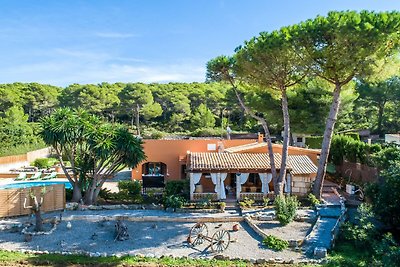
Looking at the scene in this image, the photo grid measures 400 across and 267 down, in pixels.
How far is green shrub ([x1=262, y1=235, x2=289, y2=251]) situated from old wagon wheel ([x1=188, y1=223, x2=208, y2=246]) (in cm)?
249

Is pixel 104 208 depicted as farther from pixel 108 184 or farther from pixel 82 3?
pixel 82 3

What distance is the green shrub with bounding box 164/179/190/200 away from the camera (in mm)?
21312

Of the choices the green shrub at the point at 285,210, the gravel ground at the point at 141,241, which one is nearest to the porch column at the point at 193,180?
the gravel ground at the point at 141,241

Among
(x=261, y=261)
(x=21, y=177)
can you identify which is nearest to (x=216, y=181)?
(x=261, y=261)

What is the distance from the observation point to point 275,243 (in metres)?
15.2

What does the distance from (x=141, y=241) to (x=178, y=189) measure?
19.5 feet

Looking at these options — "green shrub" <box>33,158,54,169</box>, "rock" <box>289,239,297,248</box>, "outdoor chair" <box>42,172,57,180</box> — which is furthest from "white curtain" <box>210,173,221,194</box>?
"green shrub" <box>33,158,54,169</box>

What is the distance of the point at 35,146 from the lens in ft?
137

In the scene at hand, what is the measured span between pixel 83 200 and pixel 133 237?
5844mm

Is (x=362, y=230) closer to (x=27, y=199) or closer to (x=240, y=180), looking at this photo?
(x=240, y=180)

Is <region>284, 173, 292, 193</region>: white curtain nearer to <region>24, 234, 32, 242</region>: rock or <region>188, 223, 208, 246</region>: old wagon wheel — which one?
<region>188, 223, 208, 246</region>: old wagon wheel

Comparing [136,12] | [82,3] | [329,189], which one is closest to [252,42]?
[136,12]

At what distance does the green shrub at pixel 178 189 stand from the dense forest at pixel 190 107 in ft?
52.1

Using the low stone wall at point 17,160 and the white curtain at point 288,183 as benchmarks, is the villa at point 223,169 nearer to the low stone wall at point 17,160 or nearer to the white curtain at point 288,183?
the white curtain at point 288,183
